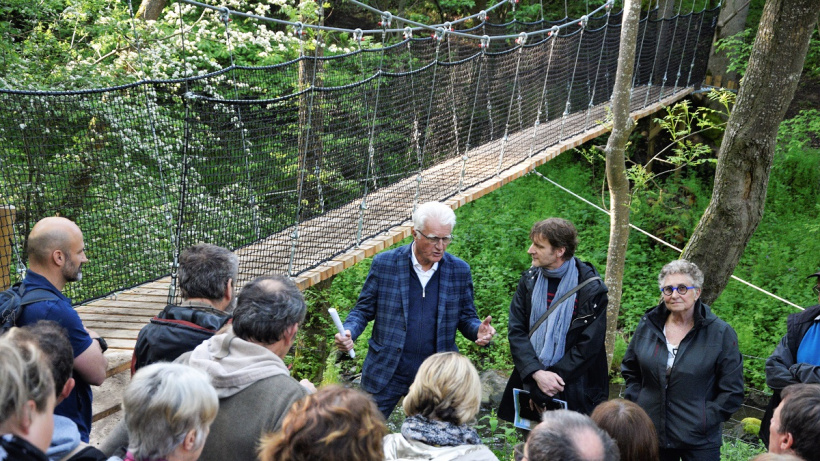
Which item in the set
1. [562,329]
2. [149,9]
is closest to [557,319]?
[562,329]

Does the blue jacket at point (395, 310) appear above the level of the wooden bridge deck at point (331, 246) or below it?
above

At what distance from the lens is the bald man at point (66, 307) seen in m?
1.69

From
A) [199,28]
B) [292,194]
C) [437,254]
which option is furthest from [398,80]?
[199,28]

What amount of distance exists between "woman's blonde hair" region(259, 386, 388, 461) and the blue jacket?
1100 mm

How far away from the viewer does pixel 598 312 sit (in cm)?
232

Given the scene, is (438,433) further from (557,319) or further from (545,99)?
(545,99)

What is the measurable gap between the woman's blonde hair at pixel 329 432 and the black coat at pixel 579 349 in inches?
47.1

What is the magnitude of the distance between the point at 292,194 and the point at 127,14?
3518 millimetres

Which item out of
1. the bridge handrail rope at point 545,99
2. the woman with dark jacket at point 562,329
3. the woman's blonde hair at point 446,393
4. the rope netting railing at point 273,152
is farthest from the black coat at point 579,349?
the bridge handrail rope at point 545,99

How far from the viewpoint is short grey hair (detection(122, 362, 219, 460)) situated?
1.21 metres

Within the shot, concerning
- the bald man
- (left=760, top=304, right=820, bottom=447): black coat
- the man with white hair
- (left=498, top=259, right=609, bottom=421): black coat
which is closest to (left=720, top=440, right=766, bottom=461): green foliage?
(left=760, top=304, right=820, bottom=447): black coat

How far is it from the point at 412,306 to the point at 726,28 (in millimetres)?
7742

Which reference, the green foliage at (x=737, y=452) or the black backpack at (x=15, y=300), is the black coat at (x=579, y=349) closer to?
the black backpack at (x=15, y=300)

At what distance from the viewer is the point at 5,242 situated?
246cm
